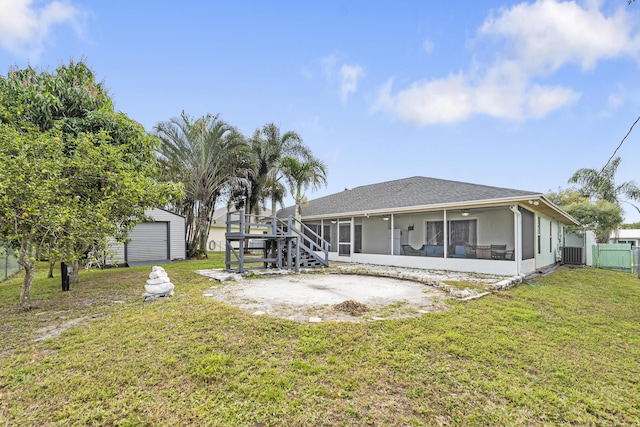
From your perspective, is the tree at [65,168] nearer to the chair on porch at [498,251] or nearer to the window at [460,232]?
the window at [460,232]

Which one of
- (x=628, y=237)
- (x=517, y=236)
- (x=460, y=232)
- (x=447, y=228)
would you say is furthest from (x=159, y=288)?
(x=628, y=237)

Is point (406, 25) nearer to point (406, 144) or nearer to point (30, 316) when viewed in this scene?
point (406, 144)

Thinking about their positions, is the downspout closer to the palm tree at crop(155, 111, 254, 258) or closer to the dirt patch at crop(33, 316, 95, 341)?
the dirt patch at crop(33, 316, 95, 341)

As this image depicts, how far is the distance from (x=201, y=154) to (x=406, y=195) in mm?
10705

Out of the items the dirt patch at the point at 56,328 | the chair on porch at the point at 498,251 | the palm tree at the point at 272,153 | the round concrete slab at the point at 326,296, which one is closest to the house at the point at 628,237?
the chair on porch at the point at 498,251

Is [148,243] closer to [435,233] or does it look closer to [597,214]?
[435,233]

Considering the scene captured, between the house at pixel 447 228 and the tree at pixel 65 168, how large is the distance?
820 centimetres

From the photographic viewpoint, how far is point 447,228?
416 inches

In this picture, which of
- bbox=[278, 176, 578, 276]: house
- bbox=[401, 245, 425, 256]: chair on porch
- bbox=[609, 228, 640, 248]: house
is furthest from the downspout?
bbox=[609, 228, 640, 248]: house

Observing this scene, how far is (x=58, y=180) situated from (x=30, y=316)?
2280mm

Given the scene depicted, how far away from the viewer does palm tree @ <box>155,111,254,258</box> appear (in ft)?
50.9

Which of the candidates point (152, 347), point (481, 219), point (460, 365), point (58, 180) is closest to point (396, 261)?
point (481, 219)

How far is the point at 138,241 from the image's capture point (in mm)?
14039

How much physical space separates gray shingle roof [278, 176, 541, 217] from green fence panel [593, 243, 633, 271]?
308 inches
